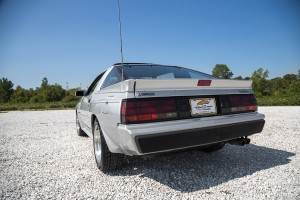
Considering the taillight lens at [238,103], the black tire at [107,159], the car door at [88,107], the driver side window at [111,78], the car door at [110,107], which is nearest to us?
the car door at [110,107]

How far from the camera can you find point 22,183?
2.42 meters

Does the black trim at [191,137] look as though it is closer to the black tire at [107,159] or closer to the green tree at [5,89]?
the black tire at [107,159]

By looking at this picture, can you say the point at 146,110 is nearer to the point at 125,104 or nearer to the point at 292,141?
the point at 125,104

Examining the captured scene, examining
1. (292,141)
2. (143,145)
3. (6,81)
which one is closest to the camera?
(143,145)

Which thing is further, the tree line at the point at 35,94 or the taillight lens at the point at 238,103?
the tree line at the point at 35,94

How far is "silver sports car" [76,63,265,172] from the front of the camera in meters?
1.95

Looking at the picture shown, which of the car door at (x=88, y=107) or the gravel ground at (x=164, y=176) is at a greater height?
the car door at (x=88, y=107)

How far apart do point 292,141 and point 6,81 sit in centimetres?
9651

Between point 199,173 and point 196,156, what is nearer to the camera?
point 199,173

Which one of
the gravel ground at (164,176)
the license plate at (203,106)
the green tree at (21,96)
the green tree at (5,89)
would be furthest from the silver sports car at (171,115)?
the green tree at (5,89)

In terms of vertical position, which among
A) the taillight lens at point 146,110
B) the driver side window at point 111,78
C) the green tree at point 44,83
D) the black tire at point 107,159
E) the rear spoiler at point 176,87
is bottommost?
the black tire at point 107,159

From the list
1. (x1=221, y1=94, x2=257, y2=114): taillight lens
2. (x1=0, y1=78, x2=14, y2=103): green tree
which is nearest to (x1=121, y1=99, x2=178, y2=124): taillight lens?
(x1=221, y1=94, x2=257, y2=114): taillight lens

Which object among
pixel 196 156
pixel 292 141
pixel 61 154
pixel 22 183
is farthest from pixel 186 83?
pixel 292 141

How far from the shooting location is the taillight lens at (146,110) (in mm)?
1959
